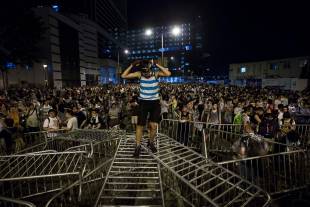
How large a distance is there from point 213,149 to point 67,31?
6229 centimetres

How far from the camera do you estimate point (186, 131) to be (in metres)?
9.61

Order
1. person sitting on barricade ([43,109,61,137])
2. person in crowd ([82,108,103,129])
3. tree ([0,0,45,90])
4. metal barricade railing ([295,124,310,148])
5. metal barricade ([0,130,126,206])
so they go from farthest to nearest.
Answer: tree ([0,0,45,90]) < person in crowd ([82,108,103,129]) < metal barricade railing ([295,124,310,148]) < person sitting on barricade ([43,109,61,137]) < metal barricade ([0,130,126,206])

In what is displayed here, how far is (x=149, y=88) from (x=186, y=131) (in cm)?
418

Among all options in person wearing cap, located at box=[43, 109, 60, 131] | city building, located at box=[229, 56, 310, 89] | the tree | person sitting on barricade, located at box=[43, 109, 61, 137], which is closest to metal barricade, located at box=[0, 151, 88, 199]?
person sitting on barricade, located at box=[43, 109, 61, 137]

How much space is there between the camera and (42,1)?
8150 cm

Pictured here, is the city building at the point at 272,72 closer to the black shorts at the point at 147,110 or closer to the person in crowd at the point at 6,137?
the black shorts at the point at 147,110

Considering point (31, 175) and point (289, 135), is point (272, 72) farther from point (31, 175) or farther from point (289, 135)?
point (31, 175)

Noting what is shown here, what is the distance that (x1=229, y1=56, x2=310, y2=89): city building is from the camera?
3509 cm


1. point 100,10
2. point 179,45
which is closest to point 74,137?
point 100,10

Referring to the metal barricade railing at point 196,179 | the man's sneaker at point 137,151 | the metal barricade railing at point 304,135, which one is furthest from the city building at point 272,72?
the man's sneaker at point 137,151

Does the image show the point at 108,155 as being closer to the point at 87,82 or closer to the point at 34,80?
the point at 34,80

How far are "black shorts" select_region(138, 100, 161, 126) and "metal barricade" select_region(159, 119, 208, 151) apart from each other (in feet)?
10.7

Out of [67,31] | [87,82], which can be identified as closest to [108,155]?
[67,31]

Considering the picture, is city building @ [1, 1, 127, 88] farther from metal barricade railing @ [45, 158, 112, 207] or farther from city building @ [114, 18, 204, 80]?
city building @ [114, 18, 204, 80]
